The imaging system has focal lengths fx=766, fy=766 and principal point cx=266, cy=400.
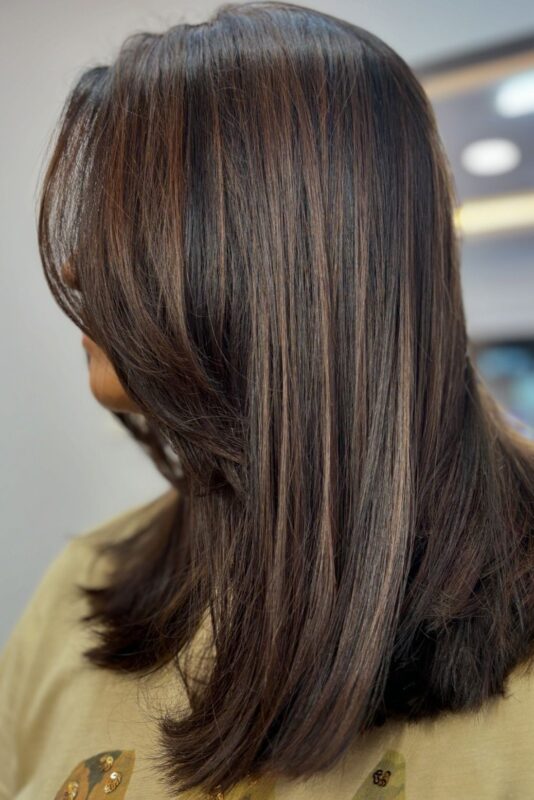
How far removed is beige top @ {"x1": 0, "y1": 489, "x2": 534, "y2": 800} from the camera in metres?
0.50

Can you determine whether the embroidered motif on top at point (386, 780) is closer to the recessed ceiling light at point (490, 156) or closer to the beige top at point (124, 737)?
the beige top at point (124, 737)

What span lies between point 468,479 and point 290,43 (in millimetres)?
356

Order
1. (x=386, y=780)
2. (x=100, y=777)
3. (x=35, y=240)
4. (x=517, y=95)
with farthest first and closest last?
(x=35, y=240)
(x=517, y=95)
(x=100, y=777)
(x=386, y=780)

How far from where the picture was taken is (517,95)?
2.85 feet

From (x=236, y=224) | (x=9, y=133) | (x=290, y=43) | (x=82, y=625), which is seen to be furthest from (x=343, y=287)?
(x=9, y=133)

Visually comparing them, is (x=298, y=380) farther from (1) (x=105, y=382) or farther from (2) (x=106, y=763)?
(2) (x=106, y=763)

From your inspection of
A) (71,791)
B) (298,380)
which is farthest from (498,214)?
(71,791)

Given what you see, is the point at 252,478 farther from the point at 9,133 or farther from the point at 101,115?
the point at 9,133

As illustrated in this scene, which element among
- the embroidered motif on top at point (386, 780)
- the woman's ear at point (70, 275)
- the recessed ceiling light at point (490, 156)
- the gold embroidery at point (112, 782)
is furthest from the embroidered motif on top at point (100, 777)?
the recessed ceiling light at point (490, 156)

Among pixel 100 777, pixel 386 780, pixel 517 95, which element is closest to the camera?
pixel 386 780

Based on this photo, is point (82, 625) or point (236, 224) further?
point (82, 625)

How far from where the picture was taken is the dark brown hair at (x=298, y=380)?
527 millimetres

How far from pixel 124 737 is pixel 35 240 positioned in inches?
30.5

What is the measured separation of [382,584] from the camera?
1.71ft
